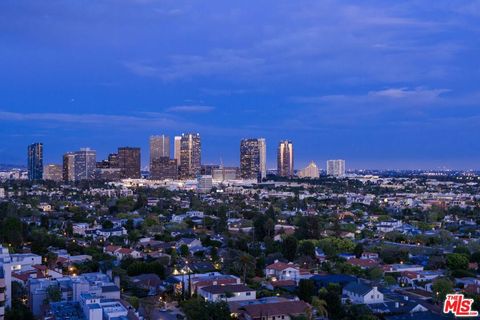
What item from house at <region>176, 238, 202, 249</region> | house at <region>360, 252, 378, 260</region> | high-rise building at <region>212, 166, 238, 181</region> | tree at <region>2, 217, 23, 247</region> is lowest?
house at <region>360, 252, 378, 260</region>

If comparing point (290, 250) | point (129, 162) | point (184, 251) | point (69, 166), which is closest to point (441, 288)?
point (290, 250)

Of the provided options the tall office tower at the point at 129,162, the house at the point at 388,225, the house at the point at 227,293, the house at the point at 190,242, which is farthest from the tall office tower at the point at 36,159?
the house at the point at 227,293

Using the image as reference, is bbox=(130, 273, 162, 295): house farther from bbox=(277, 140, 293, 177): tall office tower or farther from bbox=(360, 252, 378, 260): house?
bbox=(277, 140, 293, 177): tall office tower

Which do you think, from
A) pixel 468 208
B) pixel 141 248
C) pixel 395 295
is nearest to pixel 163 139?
pixel 468 208

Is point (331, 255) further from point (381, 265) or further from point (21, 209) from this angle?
point (21, 209)

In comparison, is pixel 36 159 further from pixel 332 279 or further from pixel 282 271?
pixel 332 279

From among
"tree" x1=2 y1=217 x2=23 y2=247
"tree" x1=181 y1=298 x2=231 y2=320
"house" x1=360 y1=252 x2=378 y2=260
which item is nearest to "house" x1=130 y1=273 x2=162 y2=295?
"tree" x1=181 y1=298 x2=231 y2=320
